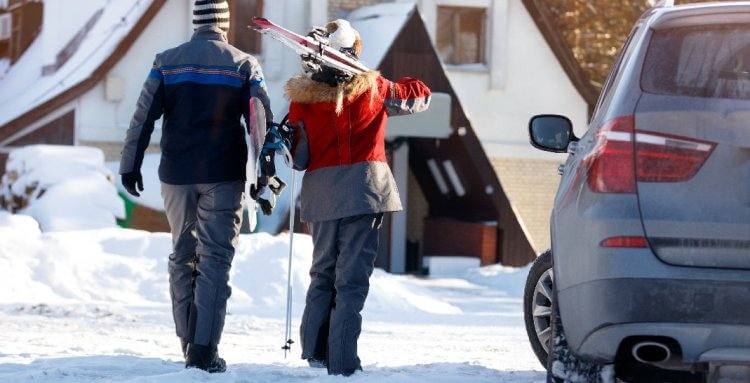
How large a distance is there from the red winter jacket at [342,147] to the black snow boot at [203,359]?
2.71 feet

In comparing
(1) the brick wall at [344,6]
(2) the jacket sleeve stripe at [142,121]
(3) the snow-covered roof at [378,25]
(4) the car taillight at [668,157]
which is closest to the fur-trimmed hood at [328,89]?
(2) the jacket sleeve stripe at [142,121]

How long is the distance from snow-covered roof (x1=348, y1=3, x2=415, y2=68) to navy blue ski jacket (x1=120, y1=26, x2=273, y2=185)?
50.7 ft

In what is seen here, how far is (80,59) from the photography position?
1079 inches

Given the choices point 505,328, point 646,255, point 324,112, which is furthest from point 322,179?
point 505,328

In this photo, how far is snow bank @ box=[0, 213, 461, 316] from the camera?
15.1 metres

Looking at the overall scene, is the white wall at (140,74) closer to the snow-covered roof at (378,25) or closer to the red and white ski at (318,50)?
the snow-covered roof at (378,25)

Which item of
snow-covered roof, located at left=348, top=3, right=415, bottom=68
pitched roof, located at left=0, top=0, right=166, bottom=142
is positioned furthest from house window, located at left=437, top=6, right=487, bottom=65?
pitched roof, located at left=0, top=0, right=166, bottom=142

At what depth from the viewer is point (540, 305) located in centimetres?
886

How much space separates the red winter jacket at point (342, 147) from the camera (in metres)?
8.09

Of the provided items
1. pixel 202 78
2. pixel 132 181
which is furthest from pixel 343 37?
pixel 132 181

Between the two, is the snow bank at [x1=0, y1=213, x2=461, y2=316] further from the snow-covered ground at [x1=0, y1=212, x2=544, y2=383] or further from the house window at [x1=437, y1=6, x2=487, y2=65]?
the house window at [x1=437, y1=6, x2=487, y2=65]

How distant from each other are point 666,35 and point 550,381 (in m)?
1.33

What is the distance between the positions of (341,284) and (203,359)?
819 mm

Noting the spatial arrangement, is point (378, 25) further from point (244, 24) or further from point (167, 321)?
point (167, 321)
